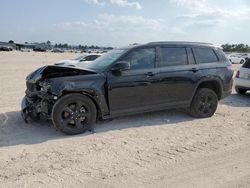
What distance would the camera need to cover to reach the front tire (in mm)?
5910

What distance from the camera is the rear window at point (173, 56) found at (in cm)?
714

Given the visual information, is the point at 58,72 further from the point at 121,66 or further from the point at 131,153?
the point at 131,153

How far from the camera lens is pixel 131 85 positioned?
21.7 ft

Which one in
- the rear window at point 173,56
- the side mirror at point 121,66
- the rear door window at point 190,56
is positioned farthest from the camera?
the rear door window at point 190,56

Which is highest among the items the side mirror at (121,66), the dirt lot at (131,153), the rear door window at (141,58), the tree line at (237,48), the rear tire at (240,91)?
the tree line at (237,48)

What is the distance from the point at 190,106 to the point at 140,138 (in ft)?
7.35

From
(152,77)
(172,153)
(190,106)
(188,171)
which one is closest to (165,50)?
(152,77)

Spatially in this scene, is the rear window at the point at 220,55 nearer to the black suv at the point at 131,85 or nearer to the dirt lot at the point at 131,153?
the black suv at the point at 131,85

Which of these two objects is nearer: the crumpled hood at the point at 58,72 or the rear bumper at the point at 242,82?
the crumpled hood at the point at 58,72

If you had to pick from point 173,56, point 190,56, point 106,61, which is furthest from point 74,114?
point 190,56

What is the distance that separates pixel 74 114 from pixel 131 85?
4.46ft

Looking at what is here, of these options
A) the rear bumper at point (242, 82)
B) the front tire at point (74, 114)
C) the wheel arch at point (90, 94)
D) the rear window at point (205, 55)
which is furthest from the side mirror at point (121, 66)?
the rear bumper at point (242, 82)

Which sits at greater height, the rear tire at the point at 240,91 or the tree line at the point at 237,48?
the tree line at the point at 237,48

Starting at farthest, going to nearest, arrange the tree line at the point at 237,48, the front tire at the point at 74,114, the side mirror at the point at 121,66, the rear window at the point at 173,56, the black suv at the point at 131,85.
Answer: the tree line at the point at 237,48, the rear window at the point at 173,56, the side mirror at the point at 121,66, the black suv at the point at 131,85, the front tire at the point at 74,114
